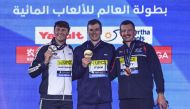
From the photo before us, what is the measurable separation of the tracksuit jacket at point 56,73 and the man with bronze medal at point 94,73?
5.0 inches

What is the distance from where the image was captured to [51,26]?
6035mm

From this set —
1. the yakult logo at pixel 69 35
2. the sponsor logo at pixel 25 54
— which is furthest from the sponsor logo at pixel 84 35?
the sponsor logo at pixel 25 54

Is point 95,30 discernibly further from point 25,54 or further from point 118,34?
point 25,54

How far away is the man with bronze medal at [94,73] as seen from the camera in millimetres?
4988

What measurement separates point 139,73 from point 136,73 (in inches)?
1.3

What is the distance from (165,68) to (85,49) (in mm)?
1319

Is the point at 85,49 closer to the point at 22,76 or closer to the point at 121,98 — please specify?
the point at 121,98

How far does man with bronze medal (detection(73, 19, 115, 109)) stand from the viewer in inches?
196

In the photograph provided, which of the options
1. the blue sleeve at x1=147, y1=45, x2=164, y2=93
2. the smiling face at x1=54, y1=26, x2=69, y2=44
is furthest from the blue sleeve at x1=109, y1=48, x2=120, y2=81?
the smiling face at x1=54, y1=26, x2=69, y2=44

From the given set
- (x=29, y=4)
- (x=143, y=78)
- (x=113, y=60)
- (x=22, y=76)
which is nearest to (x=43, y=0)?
(x=29, y=4)

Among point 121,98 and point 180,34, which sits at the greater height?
point 180,34

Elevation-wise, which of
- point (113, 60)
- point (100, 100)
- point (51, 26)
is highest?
point (51, 26)

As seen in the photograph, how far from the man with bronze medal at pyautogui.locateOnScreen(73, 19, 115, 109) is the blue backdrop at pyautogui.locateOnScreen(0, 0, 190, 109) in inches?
35.3

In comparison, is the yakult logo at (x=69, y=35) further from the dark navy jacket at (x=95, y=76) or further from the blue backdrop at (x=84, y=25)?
the dark navy jacket at (x=95, y=76)
